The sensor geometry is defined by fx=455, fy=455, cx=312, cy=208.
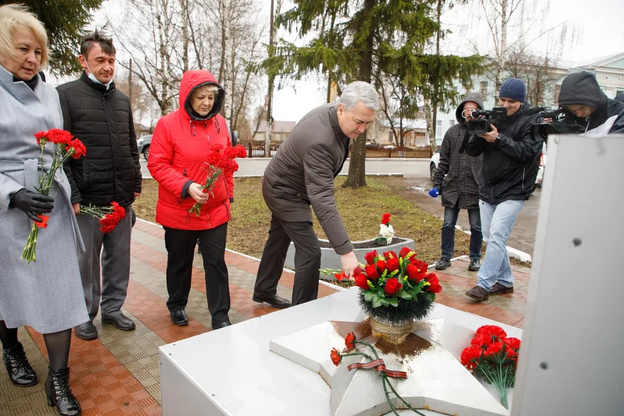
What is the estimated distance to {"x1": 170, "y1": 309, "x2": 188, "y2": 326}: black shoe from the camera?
11.1 feet

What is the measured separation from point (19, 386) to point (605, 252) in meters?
2.87

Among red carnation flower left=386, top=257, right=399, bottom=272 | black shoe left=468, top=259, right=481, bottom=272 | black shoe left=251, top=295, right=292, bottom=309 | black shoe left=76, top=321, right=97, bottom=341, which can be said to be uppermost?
red carnation flower left=386, top=257, right=399, bottom=272

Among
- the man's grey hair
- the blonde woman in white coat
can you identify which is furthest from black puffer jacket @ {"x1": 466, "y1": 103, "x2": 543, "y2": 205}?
the blonde woman in white coat

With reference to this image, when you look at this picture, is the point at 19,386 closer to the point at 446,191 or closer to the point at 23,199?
the point at 23,199

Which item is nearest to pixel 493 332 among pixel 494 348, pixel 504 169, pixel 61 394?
pixel 494 348

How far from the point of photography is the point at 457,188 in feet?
16.2

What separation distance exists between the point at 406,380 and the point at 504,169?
109 inches

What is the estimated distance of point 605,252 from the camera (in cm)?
87

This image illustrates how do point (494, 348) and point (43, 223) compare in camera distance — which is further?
point (43, 223)

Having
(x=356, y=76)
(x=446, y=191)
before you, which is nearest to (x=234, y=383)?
(x=446, y=191)

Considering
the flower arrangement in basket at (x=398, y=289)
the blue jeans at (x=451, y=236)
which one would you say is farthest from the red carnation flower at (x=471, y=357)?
the blue jeans at (x=451, y=236)

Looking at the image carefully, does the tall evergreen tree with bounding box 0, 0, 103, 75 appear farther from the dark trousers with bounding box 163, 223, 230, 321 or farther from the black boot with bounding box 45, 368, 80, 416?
the black boot with bounding box 45, 368, 80, 416

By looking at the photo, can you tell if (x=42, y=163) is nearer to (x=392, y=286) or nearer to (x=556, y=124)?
(x=392, y=286)

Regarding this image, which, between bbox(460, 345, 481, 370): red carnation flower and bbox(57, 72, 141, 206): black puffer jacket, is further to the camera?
bbox(57, 72, 141, 206): black puffer jacket
